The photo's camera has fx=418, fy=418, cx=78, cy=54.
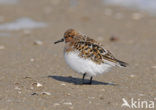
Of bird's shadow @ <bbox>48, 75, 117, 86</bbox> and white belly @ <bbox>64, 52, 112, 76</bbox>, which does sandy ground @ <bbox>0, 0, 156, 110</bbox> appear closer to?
bird's shadow @ <bbox>48, 75, 117, 86</bbox>

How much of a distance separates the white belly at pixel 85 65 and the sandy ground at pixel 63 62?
1.16 feet

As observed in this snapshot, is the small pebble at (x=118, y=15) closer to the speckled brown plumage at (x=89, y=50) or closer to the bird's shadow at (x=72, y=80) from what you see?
the bird's shadow at (x=72, y=80)

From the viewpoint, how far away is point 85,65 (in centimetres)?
795

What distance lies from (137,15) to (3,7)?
5.37 metres

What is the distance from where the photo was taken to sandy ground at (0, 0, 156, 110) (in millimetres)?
7164

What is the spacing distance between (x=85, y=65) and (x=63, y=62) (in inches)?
95.0

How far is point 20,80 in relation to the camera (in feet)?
27.5

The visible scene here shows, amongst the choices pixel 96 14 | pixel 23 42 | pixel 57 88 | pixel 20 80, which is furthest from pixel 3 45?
pixel 96 14

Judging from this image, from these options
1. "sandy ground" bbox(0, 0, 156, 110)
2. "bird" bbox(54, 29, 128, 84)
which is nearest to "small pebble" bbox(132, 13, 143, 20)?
"sandy ground" bbox(0, 0, 156, 110)

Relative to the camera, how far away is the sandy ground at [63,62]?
282 inches

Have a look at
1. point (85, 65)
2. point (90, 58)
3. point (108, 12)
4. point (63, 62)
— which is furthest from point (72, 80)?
point (108, 12)

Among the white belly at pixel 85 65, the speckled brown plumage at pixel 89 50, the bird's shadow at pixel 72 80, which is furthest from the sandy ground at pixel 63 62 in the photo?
the speckled brown plumage at pixel 89 50

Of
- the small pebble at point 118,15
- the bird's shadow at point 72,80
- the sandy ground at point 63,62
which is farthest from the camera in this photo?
the small pebble at point 118,15

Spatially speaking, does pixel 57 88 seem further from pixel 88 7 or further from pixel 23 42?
pixel 88 7
